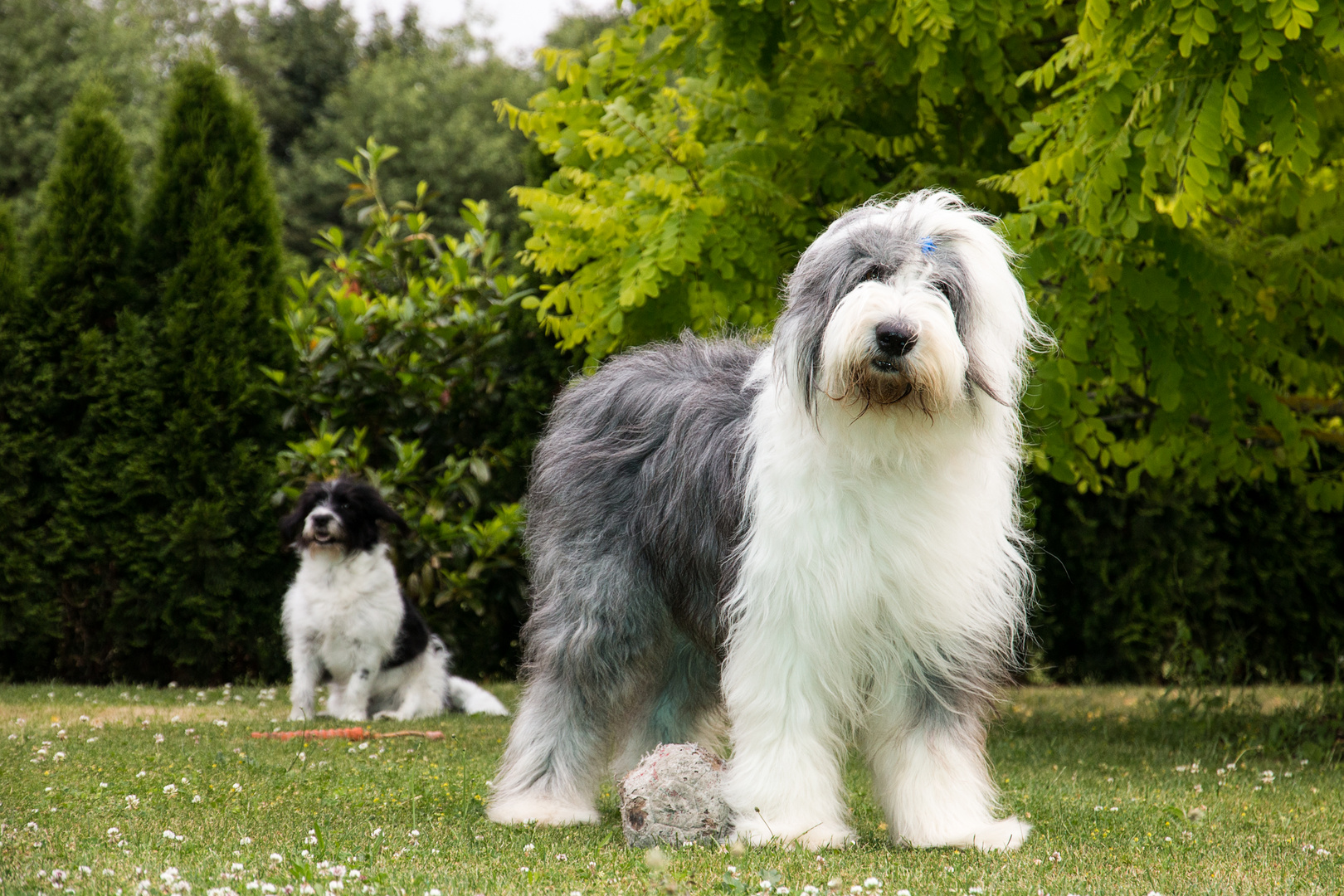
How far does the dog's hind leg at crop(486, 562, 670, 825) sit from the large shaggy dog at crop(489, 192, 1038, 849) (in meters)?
0.15

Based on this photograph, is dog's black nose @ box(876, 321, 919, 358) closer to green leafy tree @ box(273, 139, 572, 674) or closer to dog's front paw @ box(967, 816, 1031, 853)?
dog's front paw @ box(967, 816, 1031, 853)

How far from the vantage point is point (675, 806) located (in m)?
4.17

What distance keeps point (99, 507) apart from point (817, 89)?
262 inches

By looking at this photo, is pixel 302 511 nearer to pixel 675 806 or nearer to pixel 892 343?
pixel 675 806

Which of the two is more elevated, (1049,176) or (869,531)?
(1049,176)

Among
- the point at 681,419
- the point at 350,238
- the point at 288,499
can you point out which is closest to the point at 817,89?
the point at 681,419

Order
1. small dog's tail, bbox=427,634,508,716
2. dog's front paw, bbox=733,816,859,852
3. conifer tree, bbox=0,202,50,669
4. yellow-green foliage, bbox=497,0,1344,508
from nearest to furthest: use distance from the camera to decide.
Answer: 1. dog's front paw, bbox=733,816,859,852
2. yellow-green foliage, bbox=497,0,1344,508
3. small dog's tail, bbox=427,634,508,716
4. conifer tree, bbox=0,202,50,669

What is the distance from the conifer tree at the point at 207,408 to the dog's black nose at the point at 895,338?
7422 mm

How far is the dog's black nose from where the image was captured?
3.58 m

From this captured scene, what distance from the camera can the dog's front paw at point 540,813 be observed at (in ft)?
15.1

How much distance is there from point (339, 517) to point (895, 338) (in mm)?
5361

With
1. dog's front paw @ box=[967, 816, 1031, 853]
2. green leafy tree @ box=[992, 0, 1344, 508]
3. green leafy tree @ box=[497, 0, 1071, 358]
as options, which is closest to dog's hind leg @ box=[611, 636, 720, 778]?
dog's front paw @ box=[967, 816, 1031, 853]

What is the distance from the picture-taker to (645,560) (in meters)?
4.65

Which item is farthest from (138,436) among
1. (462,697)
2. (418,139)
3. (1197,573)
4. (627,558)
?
(418,139)
